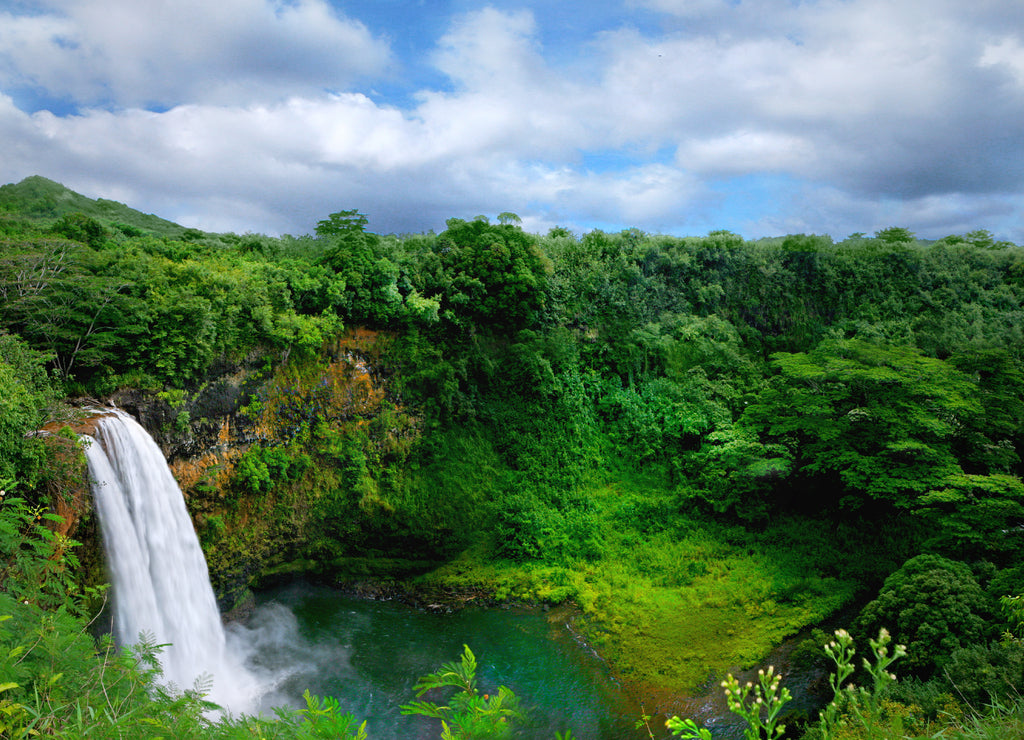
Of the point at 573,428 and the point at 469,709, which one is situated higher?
the point at 573,428

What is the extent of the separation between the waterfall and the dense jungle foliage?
0.57m

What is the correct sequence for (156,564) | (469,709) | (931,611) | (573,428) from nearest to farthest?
(469,709) → (931,611) → (156,564) → (573,428)

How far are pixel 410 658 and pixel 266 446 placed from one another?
489 centimetres

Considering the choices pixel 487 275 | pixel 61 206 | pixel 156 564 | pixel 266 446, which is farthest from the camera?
pixel 61 206

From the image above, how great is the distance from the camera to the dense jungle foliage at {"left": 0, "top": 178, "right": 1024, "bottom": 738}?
344 inches

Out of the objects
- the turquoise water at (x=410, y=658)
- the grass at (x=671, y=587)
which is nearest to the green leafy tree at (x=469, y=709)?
the turquoise water at (x=410, y=658)

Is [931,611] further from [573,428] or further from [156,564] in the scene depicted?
[156,564]

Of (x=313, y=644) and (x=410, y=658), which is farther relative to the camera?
(x=313, y=644)

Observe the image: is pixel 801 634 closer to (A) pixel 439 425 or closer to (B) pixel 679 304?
(A) pixel 439 425

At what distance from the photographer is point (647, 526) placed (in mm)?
13344

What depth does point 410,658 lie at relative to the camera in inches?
393

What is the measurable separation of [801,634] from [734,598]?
1.30m

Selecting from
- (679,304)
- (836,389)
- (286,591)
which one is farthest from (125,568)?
(679,304)

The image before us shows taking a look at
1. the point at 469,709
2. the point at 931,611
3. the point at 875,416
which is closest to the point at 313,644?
the point at 469,709
